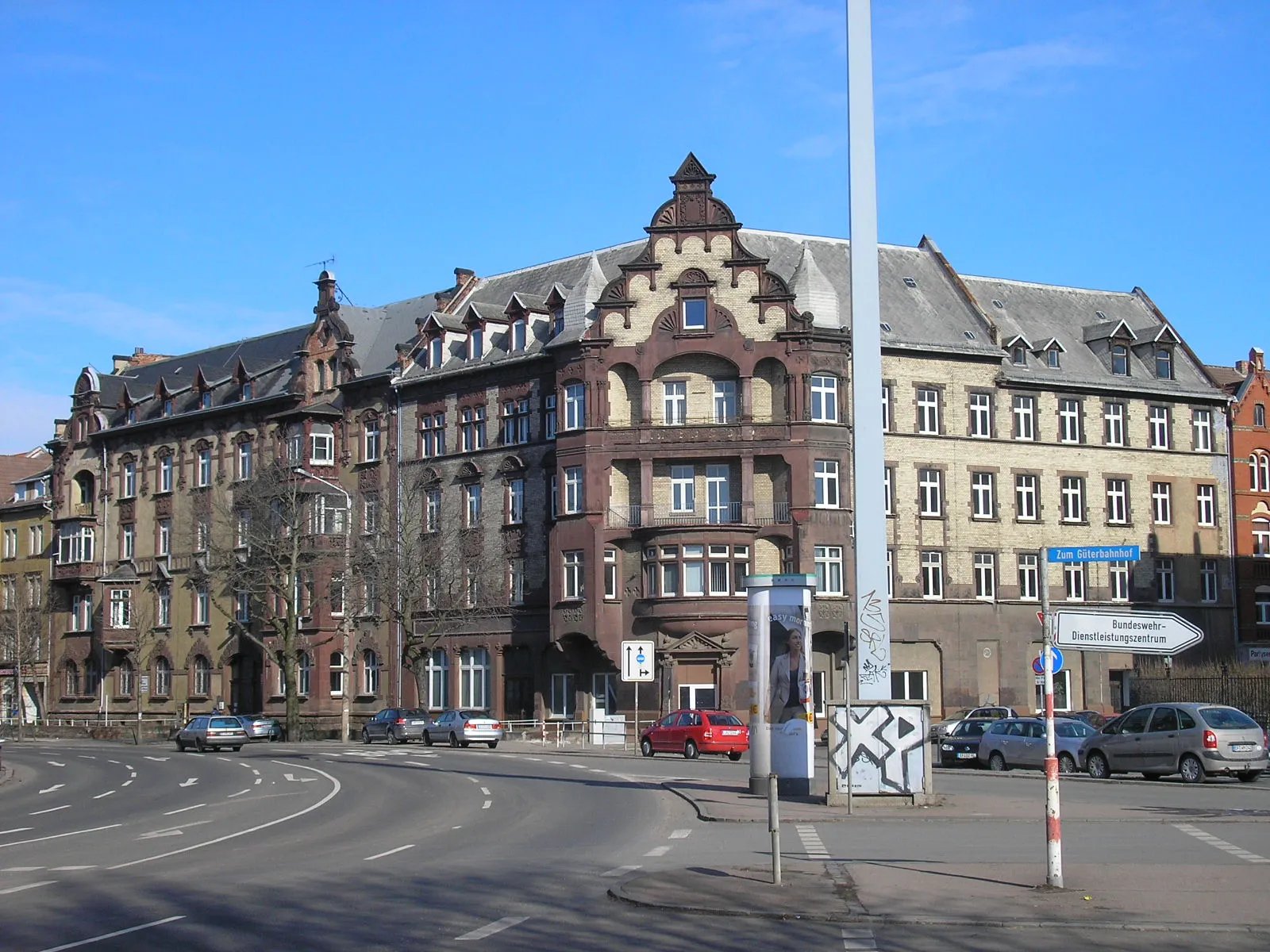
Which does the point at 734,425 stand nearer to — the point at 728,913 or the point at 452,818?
the point at 452,818

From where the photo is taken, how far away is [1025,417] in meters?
60.5

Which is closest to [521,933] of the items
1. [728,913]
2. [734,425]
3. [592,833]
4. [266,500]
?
[728,913]

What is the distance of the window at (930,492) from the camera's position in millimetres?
58219

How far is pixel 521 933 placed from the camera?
12.2 metres

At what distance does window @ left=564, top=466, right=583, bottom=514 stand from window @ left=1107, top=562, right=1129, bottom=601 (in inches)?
809

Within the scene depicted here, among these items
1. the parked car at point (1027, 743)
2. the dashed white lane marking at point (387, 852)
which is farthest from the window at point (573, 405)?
the dashed white lane marking at point (387, 852)

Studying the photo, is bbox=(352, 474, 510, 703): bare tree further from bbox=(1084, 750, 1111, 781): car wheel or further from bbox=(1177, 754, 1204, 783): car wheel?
bbox=(1177, 754, 1204, 783): car wheel

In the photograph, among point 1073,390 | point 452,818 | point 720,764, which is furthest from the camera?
point 1073,390

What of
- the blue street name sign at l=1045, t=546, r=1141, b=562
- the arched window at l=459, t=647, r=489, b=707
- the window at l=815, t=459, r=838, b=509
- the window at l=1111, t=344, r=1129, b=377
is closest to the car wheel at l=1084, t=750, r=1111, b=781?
the blue street name sign at l=1045, t=546, r=1141, b=562

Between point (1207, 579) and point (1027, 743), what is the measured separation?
93.4 ft

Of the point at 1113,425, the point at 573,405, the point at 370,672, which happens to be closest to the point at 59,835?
the point at 573,405

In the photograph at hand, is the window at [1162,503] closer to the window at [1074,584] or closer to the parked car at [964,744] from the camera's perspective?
the window at [1074,584]

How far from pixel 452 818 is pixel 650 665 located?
768 inches

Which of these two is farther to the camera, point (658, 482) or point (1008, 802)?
point (658, 482)
